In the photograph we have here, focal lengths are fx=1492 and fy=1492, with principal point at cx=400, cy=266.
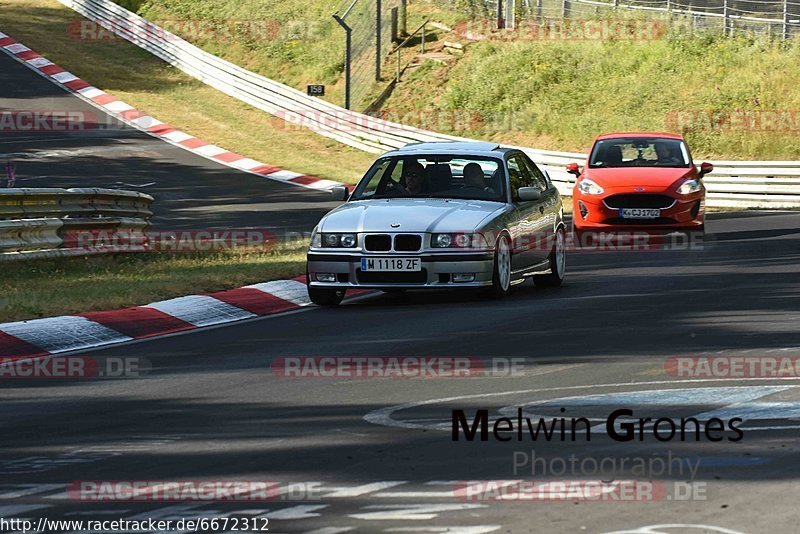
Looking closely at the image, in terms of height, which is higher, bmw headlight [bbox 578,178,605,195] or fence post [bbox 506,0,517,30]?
fence post [bbox 506,0,517,30]

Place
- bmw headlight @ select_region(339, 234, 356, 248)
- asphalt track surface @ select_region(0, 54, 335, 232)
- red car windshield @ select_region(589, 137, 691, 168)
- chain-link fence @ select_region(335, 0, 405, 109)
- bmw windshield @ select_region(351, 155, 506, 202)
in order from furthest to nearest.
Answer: chain-link fence @ select_region(335, 0, 405, 109), asphalt track surface @ select_region(0, 54, 335, 232), red car windshield @ select_region(589, 137, 691, 168), bmw windshield @ select_region(351, 155, 506, 202), bmw headlight @ select_region(339, 234, 356, 248)

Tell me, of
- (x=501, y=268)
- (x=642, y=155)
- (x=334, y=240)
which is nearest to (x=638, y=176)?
(x=642, y=155)

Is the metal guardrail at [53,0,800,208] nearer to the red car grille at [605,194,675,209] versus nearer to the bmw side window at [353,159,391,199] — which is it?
the red car grille at [605,194,675,209]

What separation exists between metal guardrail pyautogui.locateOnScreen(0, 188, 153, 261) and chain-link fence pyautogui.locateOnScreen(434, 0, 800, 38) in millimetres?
25213

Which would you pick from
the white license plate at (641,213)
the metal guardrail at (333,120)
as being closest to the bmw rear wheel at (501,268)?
the white license plate at (641,213)

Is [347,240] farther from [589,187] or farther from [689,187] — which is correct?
[689,187]

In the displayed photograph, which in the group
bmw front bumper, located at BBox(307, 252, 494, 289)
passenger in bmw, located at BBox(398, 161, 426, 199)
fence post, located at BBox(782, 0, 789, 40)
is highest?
fence post, located at BBox(782, 0, 789, 40)

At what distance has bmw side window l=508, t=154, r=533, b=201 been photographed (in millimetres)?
14874

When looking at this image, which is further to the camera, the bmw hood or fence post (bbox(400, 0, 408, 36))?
fence post (bbox(400, 0, 408, 36))

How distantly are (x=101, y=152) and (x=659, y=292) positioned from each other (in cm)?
2262

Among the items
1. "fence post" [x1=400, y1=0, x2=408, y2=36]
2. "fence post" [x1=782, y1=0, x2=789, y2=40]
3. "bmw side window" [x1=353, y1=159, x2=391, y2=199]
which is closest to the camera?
"bmw side window" [x1=353, y1=159, x2=391, y2=199]

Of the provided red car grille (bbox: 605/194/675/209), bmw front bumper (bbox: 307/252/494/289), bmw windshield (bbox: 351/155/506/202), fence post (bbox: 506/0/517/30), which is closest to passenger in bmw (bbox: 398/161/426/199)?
bmw windshield (bbox: 351/155/506/202)

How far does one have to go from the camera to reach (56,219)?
55.2 feet

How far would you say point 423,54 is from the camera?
143 feet
